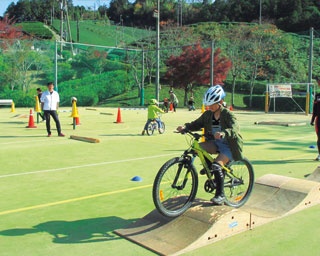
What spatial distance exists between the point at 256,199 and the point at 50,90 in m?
9.90

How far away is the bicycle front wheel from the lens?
16.4 ft

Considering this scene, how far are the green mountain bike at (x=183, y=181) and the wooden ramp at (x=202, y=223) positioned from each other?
15cm

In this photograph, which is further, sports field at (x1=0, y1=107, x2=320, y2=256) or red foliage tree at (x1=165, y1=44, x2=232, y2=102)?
red foliage tree at (x1=165, y1=44, x2=232, y2=102)

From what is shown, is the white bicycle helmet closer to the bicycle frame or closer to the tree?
the bicycle frame

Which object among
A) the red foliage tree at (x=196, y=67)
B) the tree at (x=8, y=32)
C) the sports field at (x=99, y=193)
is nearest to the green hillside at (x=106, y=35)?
the tree at (x=8, y=32)

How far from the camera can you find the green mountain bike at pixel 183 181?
16.5 ft

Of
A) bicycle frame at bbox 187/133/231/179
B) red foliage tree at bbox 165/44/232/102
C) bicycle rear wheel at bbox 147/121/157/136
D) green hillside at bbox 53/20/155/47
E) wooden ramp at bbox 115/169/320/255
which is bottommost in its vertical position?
wooden ramp at bbox 115/169/320/255

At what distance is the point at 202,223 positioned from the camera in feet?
15.5

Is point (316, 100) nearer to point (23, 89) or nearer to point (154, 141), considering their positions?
point (154, 141)

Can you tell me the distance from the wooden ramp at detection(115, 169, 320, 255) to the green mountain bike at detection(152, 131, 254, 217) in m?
0.15

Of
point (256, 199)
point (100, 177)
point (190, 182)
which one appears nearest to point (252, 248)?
point (190, 182)

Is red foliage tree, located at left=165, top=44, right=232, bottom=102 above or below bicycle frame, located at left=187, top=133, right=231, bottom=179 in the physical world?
above

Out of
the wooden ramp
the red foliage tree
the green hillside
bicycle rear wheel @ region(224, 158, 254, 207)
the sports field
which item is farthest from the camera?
the green hillside

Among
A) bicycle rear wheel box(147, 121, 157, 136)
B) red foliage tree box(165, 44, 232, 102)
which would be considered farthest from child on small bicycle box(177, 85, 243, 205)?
red foliage tree box(165, 44, 232, 102)
